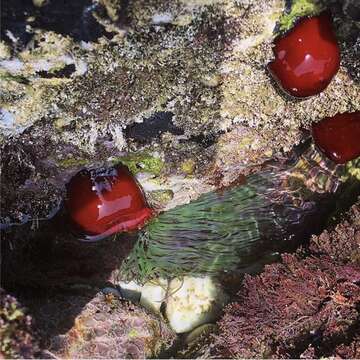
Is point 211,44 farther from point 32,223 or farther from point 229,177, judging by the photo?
point 32,223

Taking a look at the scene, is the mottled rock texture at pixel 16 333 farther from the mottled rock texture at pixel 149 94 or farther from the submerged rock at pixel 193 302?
the submerged rock at pixel 193 302

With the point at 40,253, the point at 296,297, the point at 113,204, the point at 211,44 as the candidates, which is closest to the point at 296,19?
the point at 211,44

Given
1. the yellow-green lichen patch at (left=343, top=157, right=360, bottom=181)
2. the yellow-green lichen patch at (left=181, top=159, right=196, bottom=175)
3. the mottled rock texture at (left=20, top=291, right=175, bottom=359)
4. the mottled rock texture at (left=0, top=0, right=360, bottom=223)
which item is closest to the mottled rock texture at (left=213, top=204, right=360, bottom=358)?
the yellow-green lichen patch at (left=343, top=157, right=360, bottom=181)

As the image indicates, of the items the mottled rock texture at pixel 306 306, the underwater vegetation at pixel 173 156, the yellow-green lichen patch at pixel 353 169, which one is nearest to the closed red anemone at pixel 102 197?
the underwater vegetation at pixel 173 156

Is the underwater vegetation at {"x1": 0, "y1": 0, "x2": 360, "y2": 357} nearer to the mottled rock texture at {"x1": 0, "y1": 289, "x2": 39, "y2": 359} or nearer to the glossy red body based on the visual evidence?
the glossy red body

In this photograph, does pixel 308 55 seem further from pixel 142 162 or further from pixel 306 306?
pixel 306 306

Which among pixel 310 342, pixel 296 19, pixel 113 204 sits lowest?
pixel 310 342
